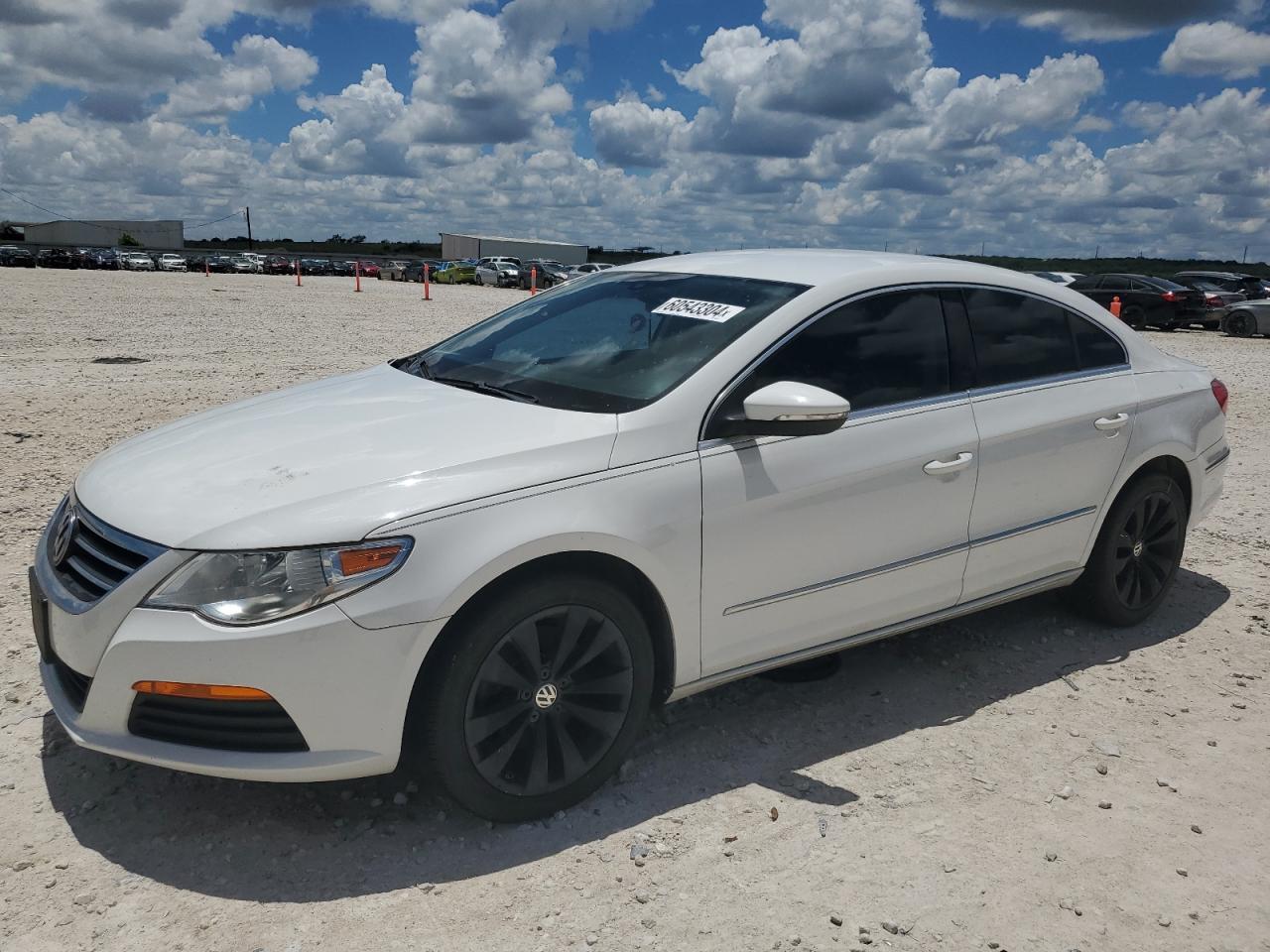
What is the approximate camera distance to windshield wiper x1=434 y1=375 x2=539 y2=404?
332 centimetres

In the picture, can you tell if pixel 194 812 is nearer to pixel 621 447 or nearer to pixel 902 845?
pixel 621 447

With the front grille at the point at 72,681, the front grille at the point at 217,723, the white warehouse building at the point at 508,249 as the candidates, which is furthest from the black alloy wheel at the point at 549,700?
the white warehouse building at the point at 508,249

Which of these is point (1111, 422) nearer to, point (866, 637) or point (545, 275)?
point (866, 637)

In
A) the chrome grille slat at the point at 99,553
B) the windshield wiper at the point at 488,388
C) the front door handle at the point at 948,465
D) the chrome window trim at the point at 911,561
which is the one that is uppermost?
the windshield wiper at the point at 488,388

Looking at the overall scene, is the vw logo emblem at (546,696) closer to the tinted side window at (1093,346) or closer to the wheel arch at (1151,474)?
the wheel arch at (1151,474)

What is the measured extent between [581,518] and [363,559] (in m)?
0.60

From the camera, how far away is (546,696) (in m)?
2.89

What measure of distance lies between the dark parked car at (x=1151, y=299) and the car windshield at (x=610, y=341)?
77.5ft

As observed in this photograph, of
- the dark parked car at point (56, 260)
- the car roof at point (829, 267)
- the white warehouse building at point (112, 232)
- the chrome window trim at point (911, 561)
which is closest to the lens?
the chrome window trim at point (911, 561)

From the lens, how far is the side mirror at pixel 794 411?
2.98m

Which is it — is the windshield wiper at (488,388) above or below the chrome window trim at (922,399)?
below

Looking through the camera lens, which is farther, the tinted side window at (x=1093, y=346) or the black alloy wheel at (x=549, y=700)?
the tinted side window at (x=1093, y=346)

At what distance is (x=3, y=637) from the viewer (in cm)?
405

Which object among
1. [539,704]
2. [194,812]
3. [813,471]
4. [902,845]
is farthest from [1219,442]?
[194,812]
